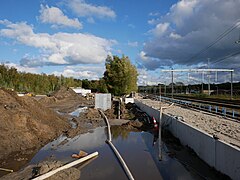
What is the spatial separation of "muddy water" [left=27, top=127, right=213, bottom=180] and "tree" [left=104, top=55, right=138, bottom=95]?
27973mm

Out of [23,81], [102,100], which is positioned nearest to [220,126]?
[102,100]

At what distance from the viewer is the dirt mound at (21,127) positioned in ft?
42.1

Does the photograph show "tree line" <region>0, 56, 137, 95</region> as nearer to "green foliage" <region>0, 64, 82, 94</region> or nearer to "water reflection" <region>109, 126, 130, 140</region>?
"green foliage" <region>0, 64, 82, 94</region>

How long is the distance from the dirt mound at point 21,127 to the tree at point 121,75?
26.9 meters

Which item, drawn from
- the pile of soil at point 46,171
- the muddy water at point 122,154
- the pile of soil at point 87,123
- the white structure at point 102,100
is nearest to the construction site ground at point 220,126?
the muddy water at point 122,154

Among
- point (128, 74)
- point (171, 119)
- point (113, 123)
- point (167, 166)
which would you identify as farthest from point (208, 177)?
point (128, 74)

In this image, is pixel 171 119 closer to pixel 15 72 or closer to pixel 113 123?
pixel 113 123

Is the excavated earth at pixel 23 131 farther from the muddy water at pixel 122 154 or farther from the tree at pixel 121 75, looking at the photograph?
the tree at pixel 121 75

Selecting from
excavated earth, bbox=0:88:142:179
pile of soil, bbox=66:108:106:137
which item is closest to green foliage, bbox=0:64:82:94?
pile of soil, bbox=66:108:106:137

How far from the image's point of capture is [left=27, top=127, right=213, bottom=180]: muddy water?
9.02 metres

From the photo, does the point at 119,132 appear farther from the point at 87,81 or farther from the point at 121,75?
the point at 87,81

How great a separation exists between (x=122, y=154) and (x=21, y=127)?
22.4ft

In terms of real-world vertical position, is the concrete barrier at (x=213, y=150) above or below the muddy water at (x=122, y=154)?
above

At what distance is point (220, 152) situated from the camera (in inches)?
318
